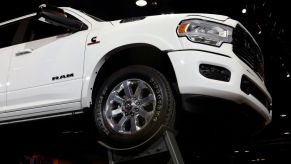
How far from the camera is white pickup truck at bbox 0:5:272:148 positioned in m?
→ 2.88

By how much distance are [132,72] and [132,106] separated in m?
0.31

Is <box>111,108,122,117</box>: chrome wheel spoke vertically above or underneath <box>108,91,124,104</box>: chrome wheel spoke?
underneath

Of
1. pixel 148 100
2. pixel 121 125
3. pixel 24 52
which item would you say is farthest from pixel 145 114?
pixel 24 52

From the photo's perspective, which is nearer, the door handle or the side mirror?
the side mirror

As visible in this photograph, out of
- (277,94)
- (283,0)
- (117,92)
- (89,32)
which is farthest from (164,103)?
(277,94)

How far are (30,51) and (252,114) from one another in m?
2.46

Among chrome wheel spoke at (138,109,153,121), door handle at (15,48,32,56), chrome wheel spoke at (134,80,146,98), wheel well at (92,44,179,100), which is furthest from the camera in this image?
door handle at (15,48,32,56)

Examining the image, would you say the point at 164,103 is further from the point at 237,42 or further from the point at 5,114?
the point at 5,114

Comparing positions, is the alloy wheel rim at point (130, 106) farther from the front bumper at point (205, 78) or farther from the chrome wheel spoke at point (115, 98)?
the front bumper at point (205, 78)

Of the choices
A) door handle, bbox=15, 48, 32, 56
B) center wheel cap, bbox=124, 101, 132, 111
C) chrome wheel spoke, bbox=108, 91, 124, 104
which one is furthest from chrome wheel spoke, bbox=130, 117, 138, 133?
door handle, bbox=15, 48, 32, 56

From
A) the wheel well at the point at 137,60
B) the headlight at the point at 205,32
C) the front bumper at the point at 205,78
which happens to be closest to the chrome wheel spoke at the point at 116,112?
the wheel well at the point at 137,60

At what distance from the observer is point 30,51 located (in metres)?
3.81

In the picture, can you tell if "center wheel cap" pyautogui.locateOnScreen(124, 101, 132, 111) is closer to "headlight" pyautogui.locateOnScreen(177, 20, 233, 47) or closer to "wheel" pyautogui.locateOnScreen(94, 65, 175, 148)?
"wheel" pyautogui.locateOnScreen(94, 65, 175, 148)

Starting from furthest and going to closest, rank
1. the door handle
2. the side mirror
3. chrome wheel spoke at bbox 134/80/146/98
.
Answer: the door handle → the side mirror → chrome wheel spoke at bbox 134/80/146/98
